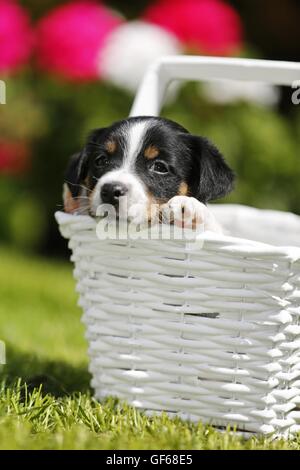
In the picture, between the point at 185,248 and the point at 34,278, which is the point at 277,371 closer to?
the point at 185,248

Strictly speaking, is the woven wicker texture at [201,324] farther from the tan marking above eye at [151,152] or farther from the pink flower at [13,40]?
the pink flower at [13,40]

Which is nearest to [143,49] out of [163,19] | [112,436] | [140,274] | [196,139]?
[163,19]

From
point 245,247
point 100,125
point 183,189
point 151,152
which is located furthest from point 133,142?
point 100,125

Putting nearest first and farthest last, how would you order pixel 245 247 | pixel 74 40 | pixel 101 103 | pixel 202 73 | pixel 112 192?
pixel 245 247 → pixel 112 192 → pixel 202 73 → pixel 101 103 → pixel 74 40

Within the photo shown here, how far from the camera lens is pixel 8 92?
8.84 m

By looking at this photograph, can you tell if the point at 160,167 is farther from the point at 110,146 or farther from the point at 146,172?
the point at 110,146

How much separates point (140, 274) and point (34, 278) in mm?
4335

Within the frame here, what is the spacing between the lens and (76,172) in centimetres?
392

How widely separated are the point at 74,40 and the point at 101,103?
760mm

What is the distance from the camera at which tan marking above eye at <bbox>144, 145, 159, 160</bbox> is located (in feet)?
12.0

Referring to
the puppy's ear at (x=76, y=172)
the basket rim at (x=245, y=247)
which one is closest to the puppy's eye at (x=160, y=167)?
the puppy's ear at (x=76, y=172)

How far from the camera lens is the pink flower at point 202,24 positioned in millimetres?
Answer: 8312

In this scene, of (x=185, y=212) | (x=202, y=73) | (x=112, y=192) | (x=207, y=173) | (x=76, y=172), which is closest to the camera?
(x=185, y=212)

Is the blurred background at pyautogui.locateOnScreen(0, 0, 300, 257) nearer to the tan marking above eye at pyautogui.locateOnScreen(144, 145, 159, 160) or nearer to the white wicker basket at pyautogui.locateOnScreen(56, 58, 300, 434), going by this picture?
the tan marking above eye at pyautogui.locateOnScreen(144, 145, 159, 160)
